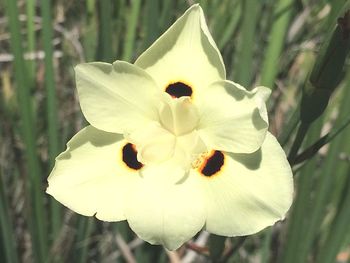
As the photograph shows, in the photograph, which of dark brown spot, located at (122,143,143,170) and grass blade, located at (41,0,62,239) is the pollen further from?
grass blade, located at (41,0,62,239)

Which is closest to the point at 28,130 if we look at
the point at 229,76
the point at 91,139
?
the point at 91,139

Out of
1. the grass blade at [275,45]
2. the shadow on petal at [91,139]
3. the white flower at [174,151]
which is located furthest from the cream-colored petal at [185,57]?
the grass blade at [275,45]

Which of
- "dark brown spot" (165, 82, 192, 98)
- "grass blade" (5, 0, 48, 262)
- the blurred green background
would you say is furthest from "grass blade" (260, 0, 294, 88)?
"grass blade" (5, 0, 48, 262)

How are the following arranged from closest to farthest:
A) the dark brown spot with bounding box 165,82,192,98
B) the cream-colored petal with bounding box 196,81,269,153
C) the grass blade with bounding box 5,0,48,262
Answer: the cream-colored petal with bounding box 196,81,269,153 < the dark brown spot with bounding box 165,82,192,98 < the grass blade with bounding box 5,0,48,262

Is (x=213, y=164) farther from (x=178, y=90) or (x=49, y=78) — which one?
(x=49, y=78)

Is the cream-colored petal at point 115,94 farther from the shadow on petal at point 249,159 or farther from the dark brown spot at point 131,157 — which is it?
the shadow on petal at point 249,159

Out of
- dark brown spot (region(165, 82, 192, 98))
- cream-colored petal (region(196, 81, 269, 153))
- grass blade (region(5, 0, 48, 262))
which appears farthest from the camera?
grass blade (region(5, 0, 48, 262))

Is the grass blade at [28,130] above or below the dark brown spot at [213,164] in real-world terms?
below

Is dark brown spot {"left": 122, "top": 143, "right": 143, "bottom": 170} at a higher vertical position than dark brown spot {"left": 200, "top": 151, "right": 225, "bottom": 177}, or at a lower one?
Answer: lower
